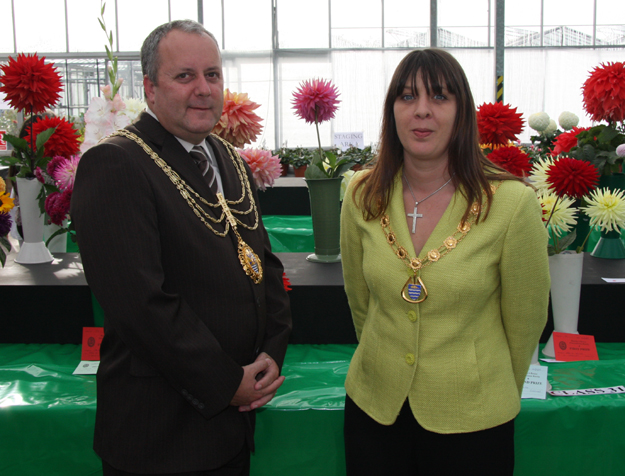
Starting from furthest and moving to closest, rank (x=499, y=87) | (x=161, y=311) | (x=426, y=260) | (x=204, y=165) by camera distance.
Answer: (x=499, y=87) < (x=204, y=165) < (x=426, y=260) < (x=161, y=311)

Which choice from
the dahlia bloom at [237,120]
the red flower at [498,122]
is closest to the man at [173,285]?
the dahlia bloom at [237,120]

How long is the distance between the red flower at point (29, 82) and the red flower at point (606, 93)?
6.11 ft

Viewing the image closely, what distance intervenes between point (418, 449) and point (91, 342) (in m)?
0.98

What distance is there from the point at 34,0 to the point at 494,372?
1174cm

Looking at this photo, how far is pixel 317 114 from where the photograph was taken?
1785 mm

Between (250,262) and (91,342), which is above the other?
(250,262)

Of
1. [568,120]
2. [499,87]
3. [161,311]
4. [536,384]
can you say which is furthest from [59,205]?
[499,87]

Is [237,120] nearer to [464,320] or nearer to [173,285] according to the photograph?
[173,285]

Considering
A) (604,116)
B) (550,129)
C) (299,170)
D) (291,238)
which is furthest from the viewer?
(299,170)

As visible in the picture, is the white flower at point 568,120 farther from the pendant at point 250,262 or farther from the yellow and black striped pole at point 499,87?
the yellow and black striped pole at point 499,87

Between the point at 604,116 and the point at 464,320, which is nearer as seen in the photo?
the point at 464,320

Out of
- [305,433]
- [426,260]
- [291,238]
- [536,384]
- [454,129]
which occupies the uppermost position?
[454,129]

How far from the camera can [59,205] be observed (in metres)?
1.49

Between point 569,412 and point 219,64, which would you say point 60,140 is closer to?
point 219,64
